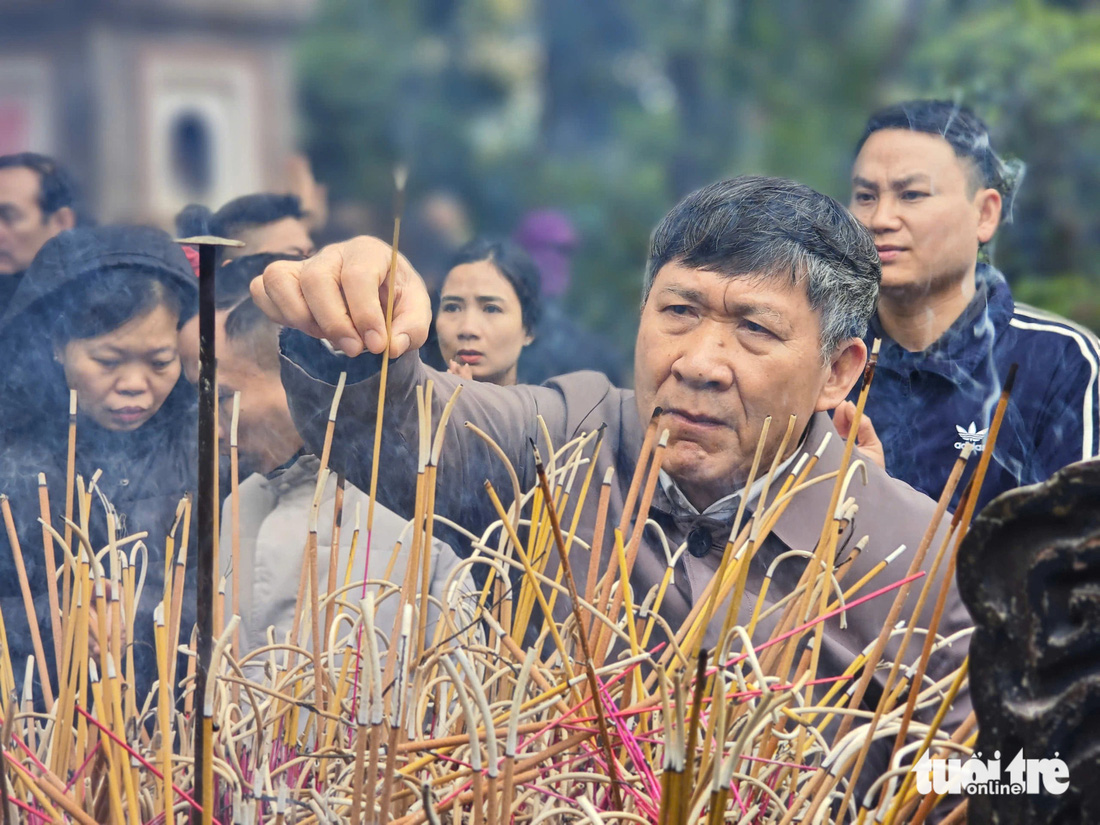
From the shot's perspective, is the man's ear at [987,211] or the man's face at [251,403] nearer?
the man's face at [251,403]

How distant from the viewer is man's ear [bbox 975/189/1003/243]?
2709mm

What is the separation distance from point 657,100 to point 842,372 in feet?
56.2

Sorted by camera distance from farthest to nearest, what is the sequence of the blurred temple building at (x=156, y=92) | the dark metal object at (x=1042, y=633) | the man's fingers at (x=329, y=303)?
the blurred temple building at (x=156, y=92) → the man's fingers at (x=329, y=303) → the dark metal object at (x=1042, y=633)

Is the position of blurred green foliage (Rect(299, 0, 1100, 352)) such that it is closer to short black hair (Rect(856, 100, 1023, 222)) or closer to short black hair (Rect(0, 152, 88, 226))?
short black hair (Rect(856, 100, 1023, 222))

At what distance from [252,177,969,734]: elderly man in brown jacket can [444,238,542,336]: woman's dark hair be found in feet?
2.80

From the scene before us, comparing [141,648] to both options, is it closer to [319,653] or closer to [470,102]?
[319,653]

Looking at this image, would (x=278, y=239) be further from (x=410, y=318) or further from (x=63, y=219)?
(x=410, y=318)

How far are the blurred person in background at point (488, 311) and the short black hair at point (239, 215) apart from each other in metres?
0.42

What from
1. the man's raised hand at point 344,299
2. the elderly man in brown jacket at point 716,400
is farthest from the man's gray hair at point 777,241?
the man's raised hand at point 344,299

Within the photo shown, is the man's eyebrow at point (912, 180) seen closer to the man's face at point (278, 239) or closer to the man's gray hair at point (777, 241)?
the man's gray hair at point (777, 241)

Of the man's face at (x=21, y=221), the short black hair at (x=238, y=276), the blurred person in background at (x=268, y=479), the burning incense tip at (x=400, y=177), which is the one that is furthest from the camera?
the man's face at (x=21, y=221)

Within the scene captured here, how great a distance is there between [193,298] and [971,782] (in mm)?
1574

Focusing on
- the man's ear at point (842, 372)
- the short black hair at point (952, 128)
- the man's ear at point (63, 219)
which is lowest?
the man's ear at point (842, 372)

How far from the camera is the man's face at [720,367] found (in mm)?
1692
